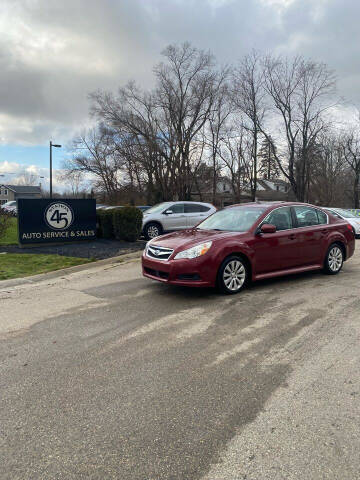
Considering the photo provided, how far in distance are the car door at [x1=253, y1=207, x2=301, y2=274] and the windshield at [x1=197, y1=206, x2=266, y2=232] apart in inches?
9.9

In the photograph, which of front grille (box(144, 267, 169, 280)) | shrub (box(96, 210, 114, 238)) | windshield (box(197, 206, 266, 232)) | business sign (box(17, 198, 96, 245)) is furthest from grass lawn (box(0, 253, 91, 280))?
windshield (box(197, 206, 266, 232))

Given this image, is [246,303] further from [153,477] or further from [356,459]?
[153,477]

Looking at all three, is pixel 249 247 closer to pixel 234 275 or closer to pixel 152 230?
pixel 234 275

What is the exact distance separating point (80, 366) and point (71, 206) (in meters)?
8.84

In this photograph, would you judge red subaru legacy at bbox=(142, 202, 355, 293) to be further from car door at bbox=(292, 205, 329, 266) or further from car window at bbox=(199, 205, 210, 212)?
car window at bbox=(199, 205, 210, 212)

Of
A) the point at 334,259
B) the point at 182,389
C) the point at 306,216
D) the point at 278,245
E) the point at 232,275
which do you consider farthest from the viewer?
the point at 334,259

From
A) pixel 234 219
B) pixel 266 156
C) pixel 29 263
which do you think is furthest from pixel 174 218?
pixel 266 156

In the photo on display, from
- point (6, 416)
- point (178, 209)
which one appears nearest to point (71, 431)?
point (6, 416)

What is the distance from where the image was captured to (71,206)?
38.1ft

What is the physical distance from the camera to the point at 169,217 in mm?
13500

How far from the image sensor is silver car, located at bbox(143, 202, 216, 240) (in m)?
13.2

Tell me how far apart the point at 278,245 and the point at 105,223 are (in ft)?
24.1

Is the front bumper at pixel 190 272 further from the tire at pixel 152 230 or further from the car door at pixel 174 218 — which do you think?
the car door at pixel 174 218

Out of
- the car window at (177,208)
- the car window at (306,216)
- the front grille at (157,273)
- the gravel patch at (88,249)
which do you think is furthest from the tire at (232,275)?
the car window at (177,208)
